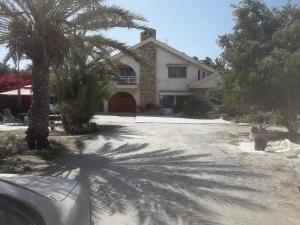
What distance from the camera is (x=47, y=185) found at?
3861mm

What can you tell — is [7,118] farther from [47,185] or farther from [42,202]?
[42,202]

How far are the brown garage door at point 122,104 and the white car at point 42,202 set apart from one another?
A: 40.2m

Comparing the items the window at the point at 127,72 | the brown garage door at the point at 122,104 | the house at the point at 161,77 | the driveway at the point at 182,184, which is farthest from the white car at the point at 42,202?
the brown garage door at the point at 122,104

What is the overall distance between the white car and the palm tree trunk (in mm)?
10522

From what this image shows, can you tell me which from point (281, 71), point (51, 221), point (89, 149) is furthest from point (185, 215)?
point (281, 71)

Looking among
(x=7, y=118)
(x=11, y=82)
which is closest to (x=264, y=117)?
(x=7, y=118)

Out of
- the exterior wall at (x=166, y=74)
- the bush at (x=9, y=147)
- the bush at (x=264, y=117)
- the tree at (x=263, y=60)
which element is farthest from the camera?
the exterior wall at (x=166, y=74)

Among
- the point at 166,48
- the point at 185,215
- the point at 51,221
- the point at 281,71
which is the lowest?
the point at 185,215

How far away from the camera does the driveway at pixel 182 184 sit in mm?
7043

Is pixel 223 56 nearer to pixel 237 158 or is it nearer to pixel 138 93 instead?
pixel 237 158

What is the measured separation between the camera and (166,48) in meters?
41.3

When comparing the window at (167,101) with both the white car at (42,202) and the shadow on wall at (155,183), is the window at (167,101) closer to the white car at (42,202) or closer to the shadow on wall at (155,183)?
the shadow on wall at (155,183)

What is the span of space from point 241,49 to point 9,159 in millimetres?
12145

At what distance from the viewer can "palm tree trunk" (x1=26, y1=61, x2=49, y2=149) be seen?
Answer: 14.3 meters
